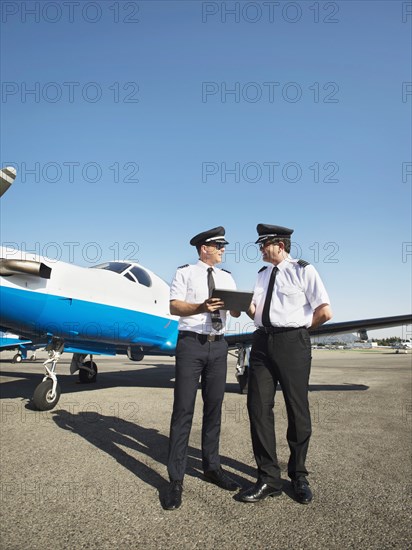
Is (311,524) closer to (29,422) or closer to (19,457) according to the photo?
(19,457)

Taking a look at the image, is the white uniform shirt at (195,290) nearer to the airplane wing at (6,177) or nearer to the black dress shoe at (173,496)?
the black dress shoe at (173,496)

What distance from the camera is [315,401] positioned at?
7.44m

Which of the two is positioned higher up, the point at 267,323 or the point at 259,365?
the point at 267,323

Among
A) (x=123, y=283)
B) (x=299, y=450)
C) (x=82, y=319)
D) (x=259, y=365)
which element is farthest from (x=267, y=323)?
(x=123, y=283)

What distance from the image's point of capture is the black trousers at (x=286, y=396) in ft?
9.89

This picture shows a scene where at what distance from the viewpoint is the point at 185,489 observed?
9.86 ft

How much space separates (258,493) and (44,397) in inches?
174

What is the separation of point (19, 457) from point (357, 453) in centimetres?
341

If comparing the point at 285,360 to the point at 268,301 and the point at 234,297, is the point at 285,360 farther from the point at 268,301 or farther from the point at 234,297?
the point at 234,297

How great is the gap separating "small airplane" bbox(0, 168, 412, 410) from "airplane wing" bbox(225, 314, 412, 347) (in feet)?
0.14

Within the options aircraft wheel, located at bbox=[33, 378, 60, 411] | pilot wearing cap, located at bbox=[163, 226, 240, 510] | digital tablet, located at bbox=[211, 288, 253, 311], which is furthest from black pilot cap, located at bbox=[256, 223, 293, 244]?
aircraft wheel, located at bbox=[33, 378, 60, 411]

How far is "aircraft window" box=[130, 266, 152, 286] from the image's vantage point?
26.7 feet

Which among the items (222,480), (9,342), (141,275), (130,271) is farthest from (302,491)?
(9,342)

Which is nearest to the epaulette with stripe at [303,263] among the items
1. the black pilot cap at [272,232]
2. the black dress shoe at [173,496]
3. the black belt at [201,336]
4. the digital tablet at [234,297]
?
the black pilot cap at [272,232]
